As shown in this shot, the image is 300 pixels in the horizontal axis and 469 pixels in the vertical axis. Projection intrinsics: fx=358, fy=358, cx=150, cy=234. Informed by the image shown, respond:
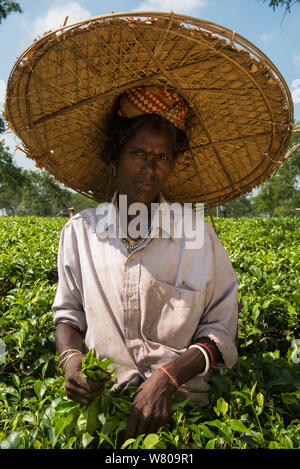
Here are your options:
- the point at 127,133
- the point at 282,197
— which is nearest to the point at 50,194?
the point at 282,197

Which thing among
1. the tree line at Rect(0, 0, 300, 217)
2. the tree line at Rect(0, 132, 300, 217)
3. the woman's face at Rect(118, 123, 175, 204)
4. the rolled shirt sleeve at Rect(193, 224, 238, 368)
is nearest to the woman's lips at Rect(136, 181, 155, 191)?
the woman's face at Rect(118, 123, 175, 204)

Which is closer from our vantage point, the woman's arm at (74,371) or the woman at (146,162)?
the woman's arm at (74,371)

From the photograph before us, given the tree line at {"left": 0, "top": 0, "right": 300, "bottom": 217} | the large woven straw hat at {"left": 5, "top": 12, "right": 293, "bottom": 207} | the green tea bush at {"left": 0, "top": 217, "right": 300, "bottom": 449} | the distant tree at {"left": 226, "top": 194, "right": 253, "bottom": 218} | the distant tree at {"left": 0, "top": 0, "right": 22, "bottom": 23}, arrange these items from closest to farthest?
the green tea bush at {"left": 0, "top": 217, "right": 300, "bottom": 449} → the large woven straw hat at {"left": 5, "top": 12, "right": 293, "bottom": 207} → the distant tree at {"left": 0, "top": 0, "right": 22, "bottom": 23} → the tree line at {"left": 0, "top": 0, "right": 300, "bottom": 217} → the distant tree at {"left": 226, "top": 194, "right": 253, "bottom": 218}

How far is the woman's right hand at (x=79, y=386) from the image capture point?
1288 millimetres

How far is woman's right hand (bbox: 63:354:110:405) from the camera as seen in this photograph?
1.29 m

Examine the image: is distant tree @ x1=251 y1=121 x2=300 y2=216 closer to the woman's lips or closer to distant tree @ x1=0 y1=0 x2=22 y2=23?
distant tree @ x1=0 y1=0 x2=22 y2=23

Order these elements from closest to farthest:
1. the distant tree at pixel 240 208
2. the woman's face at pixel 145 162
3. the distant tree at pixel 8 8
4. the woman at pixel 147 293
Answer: the woman at pixel 147 293 < the woman's face at pixel 145 162 < the distant tree at pixel 8 8 < the distant tree at pixel 240 208

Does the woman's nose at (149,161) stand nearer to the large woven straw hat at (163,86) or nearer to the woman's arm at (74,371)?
the large woven straw hat at (163,86)

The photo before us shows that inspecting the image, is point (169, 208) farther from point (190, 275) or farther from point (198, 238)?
point (190, 275)

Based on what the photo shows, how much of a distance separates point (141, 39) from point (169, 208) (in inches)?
30.9

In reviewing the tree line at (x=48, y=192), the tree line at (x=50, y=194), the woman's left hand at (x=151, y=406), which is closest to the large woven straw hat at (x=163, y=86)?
the woman's left hand at (x=151, y=406)

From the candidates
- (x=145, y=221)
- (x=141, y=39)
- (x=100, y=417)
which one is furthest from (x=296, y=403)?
(x=141, y=39)

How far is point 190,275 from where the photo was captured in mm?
1659

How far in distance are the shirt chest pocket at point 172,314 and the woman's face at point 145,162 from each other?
451 mm
